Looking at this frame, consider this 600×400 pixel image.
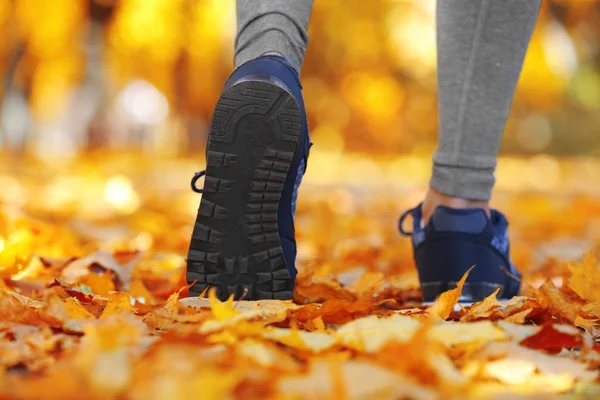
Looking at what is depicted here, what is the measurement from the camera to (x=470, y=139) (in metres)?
1.83

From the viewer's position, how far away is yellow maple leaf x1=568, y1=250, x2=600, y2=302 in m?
1.61

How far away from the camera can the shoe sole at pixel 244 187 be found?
153 centimetres

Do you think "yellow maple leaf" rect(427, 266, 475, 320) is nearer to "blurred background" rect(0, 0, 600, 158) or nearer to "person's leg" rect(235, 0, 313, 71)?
"person's leg" rect(235, 0, 313, 71)

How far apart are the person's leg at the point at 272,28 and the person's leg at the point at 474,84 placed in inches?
13.8

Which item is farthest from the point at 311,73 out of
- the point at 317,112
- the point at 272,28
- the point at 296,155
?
the point at 296,155

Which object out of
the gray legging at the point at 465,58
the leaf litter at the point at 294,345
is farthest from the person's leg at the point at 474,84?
the leaf litter at the point at 294,345

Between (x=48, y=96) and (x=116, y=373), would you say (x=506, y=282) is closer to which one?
(x=116, y=373)

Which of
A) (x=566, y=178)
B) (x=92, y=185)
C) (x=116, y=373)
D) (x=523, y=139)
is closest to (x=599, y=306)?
(x=116, y=373)

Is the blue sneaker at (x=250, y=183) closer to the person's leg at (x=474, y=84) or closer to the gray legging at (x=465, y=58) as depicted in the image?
the gray legging at (x=465, y=58)

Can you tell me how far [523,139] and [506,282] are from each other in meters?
13.7

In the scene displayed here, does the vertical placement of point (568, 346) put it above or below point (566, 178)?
below

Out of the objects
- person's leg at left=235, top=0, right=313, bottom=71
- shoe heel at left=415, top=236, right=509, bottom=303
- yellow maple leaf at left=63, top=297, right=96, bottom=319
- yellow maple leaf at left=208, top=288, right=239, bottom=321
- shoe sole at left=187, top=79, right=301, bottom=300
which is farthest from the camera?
shoe heel at left=415, top=236, right=509, bottom=303

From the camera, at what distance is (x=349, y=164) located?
1121cm

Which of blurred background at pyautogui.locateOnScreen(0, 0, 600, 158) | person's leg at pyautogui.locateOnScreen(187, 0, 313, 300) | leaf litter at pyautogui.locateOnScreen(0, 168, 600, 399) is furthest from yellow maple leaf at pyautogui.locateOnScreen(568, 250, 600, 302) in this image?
blurred background at pyautogui.locateOnScreen(0, 0, 600, 158)
